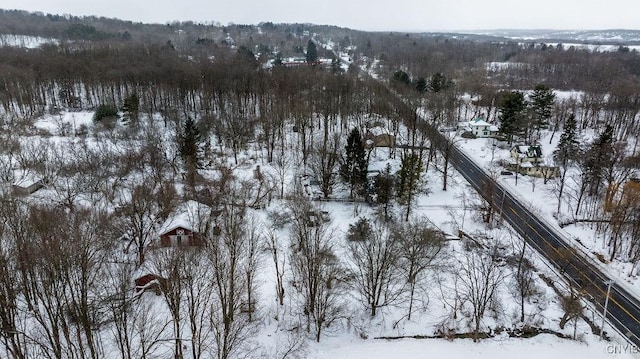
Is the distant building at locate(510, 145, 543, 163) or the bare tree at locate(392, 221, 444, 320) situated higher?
the distant building at locate(510, 145, 543, 163)

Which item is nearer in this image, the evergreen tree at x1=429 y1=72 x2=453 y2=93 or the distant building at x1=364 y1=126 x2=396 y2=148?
the distant building at x1=364 y1=126 x2=396 y2=148

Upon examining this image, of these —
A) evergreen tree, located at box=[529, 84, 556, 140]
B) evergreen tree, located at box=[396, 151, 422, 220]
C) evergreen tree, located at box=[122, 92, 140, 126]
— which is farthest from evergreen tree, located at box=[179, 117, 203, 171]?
evergreen tree, located at box=[529, 84, 556, 140]

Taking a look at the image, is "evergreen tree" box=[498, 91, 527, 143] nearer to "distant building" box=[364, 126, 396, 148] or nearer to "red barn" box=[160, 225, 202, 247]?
"distant building" box=[364, 126, 396, 148]

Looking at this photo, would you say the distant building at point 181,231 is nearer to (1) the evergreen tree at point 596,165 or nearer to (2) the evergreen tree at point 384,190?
(2) the evergreen tree at point 384,190

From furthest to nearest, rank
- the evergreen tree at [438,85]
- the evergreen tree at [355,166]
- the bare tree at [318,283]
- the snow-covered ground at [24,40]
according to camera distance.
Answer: the snow-covered ground at [24,40] → the evergreen tree at [438,85] → the evergreen tree at [355,166] → the bare tree at [318,283]

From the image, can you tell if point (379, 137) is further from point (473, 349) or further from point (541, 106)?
point (473, 349)

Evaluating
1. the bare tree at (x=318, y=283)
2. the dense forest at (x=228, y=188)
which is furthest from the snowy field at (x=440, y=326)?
the bare tree at (x=318, y=283)
